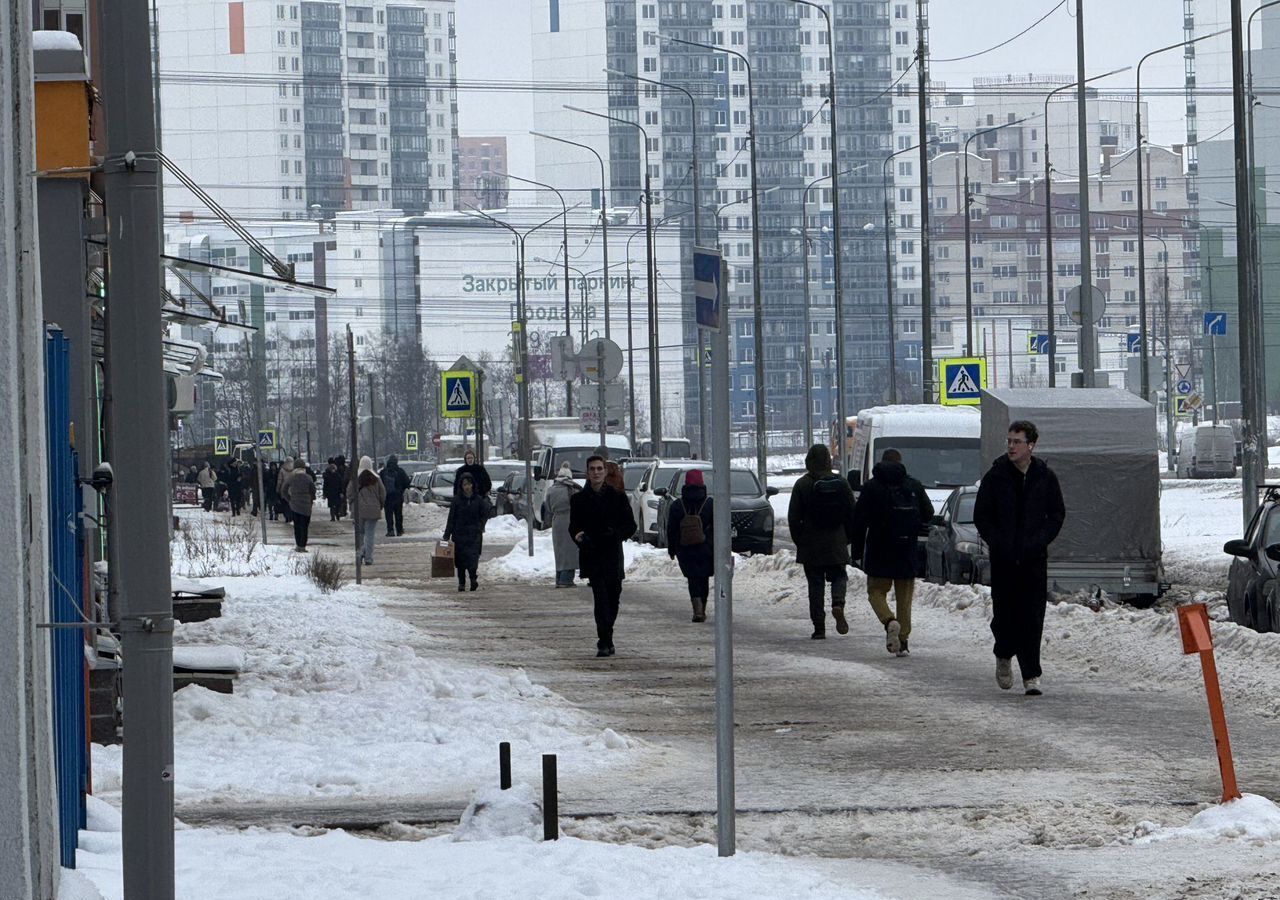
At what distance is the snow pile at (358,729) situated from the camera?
427 inches

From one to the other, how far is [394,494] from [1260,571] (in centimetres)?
3314

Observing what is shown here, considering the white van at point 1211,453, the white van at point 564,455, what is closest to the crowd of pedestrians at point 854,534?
the white van at point 564,455

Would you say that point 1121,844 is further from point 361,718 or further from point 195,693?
point 195,693

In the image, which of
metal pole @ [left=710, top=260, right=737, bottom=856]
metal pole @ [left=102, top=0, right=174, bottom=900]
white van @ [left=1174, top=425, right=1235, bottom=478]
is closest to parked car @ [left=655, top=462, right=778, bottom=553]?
metal pole @ [left=710, top=260, right=737, bottom=856]

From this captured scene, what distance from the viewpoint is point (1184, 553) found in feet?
108

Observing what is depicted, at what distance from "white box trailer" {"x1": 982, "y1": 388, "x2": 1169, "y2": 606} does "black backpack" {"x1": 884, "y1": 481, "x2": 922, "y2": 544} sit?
18.2ft

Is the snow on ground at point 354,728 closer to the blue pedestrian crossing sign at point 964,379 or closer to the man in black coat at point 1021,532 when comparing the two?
the man in black coat at point 1021,532

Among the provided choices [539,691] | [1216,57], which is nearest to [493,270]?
[1216,57]

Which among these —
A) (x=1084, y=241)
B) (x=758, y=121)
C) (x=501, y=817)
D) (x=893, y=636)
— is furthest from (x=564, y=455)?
(x=758, y=121)

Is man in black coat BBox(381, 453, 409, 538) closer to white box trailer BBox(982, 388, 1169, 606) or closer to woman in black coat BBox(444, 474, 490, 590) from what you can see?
woman in black coat BBox(444, 474, 490, 590)

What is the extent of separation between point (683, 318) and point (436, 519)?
4635 inches

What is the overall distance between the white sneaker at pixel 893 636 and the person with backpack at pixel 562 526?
992cm

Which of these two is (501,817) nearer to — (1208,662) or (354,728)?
(1208,662)

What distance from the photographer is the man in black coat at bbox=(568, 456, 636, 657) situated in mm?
17922
